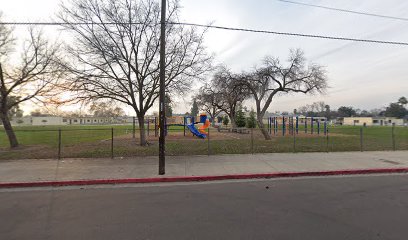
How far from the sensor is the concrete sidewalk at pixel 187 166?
25.9 ft

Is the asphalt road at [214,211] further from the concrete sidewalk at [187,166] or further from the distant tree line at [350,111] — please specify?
the distant tree line at [350,111]

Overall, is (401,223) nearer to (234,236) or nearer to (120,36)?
(234,236)

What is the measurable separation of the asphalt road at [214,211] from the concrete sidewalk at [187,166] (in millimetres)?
1149

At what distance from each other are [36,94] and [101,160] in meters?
8.33

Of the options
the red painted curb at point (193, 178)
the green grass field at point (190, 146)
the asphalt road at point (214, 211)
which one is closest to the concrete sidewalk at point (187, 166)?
the red painted curb at point (193, 178)

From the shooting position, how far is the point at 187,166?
9.21 m

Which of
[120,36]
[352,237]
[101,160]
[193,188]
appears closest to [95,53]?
[120,36]

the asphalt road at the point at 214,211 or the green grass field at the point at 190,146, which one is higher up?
the green grass field at the point at 190,146

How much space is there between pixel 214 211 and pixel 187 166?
440 centimetres

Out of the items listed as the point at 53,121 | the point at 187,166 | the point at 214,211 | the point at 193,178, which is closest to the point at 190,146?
the point at 187,166

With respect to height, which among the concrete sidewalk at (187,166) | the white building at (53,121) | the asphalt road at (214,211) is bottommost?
the asphalt road at (214,211)

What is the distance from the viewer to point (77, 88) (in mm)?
14008

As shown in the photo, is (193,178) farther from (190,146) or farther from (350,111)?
(350,111)

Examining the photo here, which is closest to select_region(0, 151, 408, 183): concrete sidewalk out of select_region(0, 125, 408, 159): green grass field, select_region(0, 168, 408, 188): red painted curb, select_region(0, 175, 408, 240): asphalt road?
select_region(0, 168, 408, 188): red painted curb
